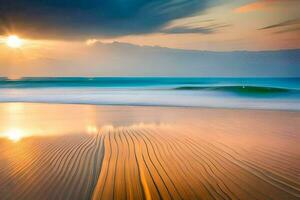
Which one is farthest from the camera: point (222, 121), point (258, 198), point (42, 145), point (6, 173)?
point (222, 121)

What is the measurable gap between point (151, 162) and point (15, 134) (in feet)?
14.0

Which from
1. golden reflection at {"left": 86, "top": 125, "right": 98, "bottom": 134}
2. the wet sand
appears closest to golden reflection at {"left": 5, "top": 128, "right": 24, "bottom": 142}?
the wet sand

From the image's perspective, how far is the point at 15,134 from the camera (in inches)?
306

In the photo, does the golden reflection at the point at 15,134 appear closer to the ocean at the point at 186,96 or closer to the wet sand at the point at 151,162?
the wet sand at the point at 151,162

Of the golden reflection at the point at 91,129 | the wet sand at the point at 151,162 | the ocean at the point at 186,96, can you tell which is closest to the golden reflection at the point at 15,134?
the wet sand at the point at 151,162

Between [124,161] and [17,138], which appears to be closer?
[124,161]

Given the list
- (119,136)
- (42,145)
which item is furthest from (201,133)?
(42,145)

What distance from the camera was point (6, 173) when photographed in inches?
176

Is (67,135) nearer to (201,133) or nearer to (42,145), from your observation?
(42,145)

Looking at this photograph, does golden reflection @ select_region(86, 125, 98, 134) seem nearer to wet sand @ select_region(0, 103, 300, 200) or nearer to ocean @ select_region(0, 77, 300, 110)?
wet sand @ select_region(0, 103, 300, 200)

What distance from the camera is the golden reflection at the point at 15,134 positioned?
719 centimetres

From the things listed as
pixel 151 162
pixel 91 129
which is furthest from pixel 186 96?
pixel 151 162

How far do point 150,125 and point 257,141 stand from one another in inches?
120

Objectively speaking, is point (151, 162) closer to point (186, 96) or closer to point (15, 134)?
point (15, 134)
